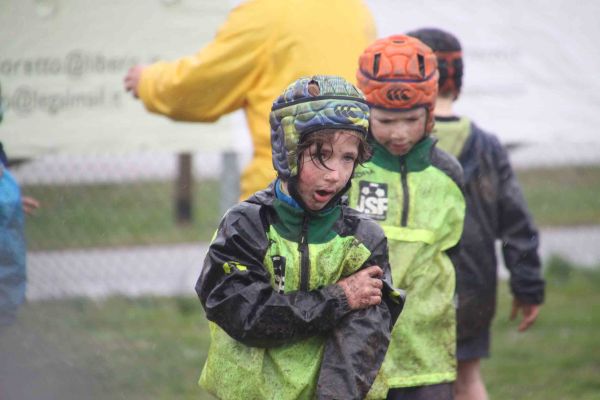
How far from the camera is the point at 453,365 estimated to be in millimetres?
3852

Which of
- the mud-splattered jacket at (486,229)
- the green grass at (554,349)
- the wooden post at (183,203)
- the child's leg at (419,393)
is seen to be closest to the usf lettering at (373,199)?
the child's leg at (419,393)

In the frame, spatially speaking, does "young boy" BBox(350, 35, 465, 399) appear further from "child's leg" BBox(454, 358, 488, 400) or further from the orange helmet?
"child's leg" BBox(454, 358, 488, 400)

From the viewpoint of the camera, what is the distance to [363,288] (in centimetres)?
294

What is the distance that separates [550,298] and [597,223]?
3305mm

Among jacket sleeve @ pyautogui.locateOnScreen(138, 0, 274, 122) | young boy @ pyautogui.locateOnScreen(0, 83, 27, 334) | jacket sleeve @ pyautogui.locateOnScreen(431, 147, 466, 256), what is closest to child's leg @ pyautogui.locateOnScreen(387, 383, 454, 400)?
jacket sleeve @ pyautogui.locateOnScreen(431, 147, 466, 256)

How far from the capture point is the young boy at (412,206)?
3768mm

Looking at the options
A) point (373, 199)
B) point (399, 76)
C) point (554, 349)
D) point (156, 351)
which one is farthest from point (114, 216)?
point (399, 76)

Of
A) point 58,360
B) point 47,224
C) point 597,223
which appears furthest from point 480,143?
point 597,223

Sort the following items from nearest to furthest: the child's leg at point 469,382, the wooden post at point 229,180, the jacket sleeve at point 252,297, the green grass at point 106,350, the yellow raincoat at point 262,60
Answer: the jacket sleeve at point 252,297, the yellow raincoat at point 262,60, the child's leg at point 469,382, the green grass at point 106,350, the wooden post at point 229,180

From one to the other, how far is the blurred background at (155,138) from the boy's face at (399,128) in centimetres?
187

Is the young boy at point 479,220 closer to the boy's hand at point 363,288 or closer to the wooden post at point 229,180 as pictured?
the boy's hand at point 363,288

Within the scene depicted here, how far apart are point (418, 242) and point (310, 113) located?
104 centimetres

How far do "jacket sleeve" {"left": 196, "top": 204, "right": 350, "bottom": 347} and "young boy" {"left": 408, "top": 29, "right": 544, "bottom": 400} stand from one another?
5.49 ft

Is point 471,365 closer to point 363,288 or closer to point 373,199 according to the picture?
point 373,199
